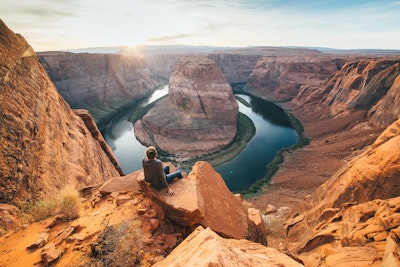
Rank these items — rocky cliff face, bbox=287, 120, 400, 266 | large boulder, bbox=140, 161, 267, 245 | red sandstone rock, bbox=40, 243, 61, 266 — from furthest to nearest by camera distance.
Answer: rocky cliff face, bbox=287, 120, 400, 266, large boulder, bbox=140, 161, 267, 245, red sandstone rock, bbox=40, 243, 61, 266

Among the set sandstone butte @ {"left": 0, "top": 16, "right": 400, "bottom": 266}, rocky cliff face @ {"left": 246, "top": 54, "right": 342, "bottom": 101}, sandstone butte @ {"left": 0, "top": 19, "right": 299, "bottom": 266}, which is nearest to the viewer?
sandstone butte @ {"left": 0, "top": 16, "right": 400, "bottom": 266}

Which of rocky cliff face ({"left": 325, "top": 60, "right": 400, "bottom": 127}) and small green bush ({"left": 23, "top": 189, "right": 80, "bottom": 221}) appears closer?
small green bush ({"left": 23, "top": 189, "right": 80, "bottom": 221})

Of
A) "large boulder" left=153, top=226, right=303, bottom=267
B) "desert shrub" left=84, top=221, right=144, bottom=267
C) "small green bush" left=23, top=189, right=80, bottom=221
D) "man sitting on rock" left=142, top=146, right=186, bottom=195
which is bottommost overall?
"small green bush" left=23, top=189, right=80, bottom=221

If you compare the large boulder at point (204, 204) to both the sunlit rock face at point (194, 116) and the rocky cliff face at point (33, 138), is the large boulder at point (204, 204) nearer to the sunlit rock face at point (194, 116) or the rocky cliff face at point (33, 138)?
the rocky cliff face at point (33, 138)

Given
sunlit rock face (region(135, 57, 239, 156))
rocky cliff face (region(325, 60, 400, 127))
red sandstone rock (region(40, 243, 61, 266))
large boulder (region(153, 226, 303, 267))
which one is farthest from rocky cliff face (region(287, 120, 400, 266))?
rocky cliff face (region(325, 60, 400, 127))

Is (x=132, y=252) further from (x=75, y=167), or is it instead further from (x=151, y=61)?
(x=151, y=61)

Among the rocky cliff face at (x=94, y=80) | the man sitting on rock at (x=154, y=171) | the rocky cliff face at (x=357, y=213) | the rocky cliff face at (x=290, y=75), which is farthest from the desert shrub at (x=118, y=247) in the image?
the rocky cliff face at (x=290, y=75)

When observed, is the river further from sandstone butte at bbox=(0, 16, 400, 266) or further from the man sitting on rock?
the man sitting on rock
